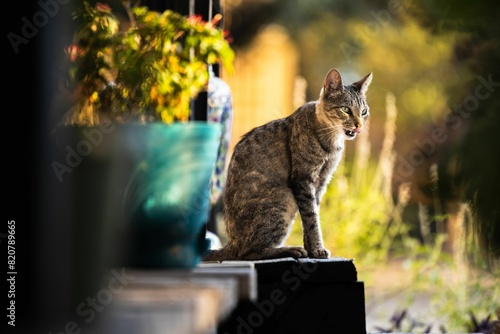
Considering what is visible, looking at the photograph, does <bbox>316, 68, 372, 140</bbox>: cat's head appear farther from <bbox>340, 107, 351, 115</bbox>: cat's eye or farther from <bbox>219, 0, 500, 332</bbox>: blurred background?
<bbox>219, 0, 500, 332</bbox>: blurred background

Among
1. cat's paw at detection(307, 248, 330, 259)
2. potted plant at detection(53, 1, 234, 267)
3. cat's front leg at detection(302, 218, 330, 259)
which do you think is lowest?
cat's paw at detection(307, 248, 330, 259)

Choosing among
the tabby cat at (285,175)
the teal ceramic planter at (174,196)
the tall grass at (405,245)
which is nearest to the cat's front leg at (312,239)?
the tabby cat at (285,175)

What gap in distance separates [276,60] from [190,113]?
21.0 ft

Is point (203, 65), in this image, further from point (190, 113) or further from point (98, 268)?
point (98, 268)

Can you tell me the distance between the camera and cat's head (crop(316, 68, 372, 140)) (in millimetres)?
2680

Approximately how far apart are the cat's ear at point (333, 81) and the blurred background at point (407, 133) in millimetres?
331

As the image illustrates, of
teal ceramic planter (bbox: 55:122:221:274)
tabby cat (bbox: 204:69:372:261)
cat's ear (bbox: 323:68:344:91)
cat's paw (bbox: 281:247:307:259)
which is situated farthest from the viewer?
cat's ear (bbox: 323:68:344:91)

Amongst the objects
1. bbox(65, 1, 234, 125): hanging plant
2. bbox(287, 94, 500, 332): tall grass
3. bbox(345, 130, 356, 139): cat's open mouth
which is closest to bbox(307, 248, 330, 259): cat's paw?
bbox(345, 130, 356, 139): cat's open mouth

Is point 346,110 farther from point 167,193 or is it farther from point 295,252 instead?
point 167,193

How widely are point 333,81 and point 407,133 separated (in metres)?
5.43

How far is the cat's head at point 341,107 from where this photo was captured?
8.79 feet

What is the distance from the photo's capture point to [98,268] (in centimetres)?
88

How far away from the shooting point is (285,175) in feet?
8.79

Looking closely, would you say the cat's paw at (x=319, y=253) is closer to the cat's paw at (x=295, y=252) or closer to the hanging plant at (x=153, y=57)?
the cat's paw at (x=295, y=252)
